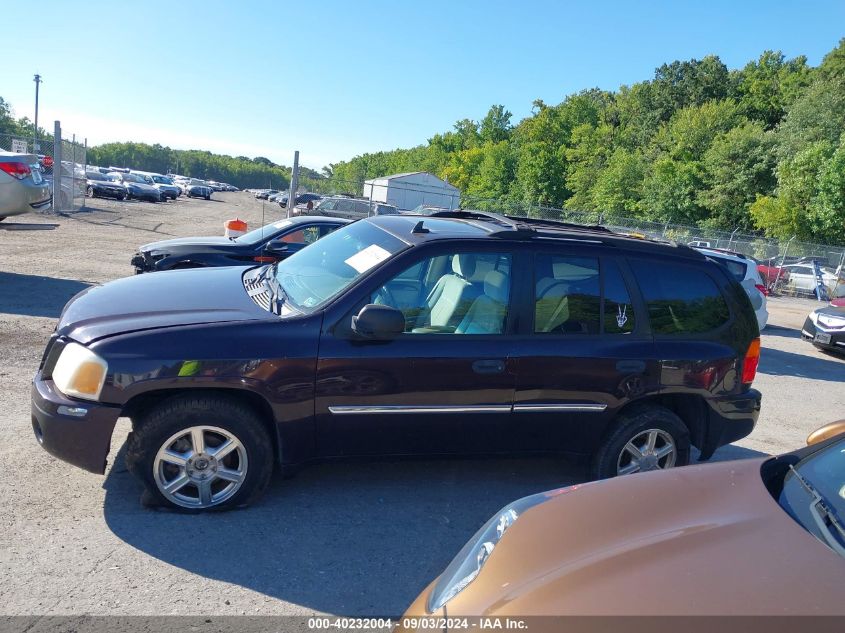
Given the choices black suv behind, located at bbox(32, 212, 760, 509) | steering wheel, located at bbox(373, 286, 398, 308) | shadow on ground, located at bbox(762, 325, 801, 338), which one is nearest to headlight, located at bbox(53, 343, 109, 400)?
black suv behind, located at bbox(32, 212, 760, 509)

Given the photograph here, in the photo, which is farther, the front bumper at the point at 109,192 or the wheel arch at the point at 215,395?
the front bumper at the point at 109,192

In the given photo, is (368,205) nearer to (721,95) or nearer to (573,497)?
(573,497)

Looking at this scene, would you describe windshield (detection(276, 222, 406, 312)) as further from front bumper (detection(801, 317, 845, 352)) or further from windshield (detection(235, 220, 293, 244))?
front bumper (detection(801, 317, 845, 352))

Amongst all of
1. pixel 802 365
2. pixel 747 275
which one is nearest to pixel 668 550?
pixel 802 365

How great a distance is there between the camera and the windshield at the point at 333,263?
4.18m

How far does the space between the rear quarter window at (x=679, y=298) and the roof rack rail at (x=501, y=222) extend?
2.69 feet

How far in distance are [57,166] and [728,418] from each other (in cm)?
2164

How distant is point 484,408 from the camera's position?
414 centimetres

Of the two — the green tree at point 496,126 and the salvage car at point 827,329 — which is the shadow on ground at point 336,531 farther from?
the green tree at point 496,126

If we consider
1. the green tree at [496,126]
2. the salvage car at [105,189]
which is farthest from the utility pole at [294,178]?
the green tree at [496,126]

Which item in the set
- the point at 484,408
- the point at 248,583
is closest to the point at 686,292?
the point at 484,408

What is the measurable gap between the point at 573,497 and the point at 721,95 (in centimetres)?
7501

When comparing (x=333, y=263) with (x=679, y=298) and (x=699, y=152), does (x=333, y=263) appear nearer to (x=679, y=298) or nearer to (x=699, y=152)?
(x=679, y=298)

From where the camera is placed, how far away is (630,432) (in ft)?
14.8
